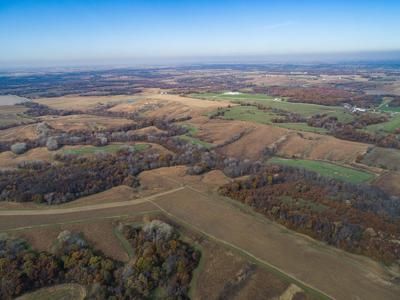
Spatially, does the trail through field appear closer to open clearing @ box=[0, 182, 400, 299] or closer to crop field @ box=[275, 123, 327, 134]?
open clearing @ box=[0, 182, 400, 299]

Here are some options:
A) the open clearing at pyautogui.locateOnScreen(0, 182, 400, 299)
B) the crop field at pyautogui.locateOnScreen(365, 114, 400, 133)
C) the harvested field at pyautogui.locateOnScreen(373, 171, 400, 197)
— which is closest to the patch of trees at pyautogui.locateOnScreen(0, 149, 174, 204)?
the open clearing at pyautogui.locateOnScreen(0, 182, 400, 299)

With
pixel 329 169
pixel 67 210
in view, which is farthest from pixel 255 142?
pixel 67 210

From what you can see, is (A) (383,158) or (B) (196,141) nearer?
(A) (383,158)

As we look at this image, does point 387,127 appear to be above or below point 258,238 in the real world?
below

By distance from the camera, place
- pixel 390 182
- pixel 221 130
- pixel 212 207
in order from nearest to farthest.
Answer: pixel 212 207 < pixel 390 182 < pixel 221 130

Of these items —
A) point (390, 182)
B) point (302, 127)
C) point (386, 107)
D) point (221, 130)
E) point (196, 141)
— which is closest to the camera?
point (390, 182)

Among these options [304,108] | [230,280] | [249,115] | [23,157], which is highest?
[230,280]

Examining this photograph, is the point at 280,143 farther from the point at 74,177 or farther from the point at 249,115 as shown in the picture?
the point at 74,177

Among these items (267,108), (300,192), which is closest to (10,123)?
(267,108)
